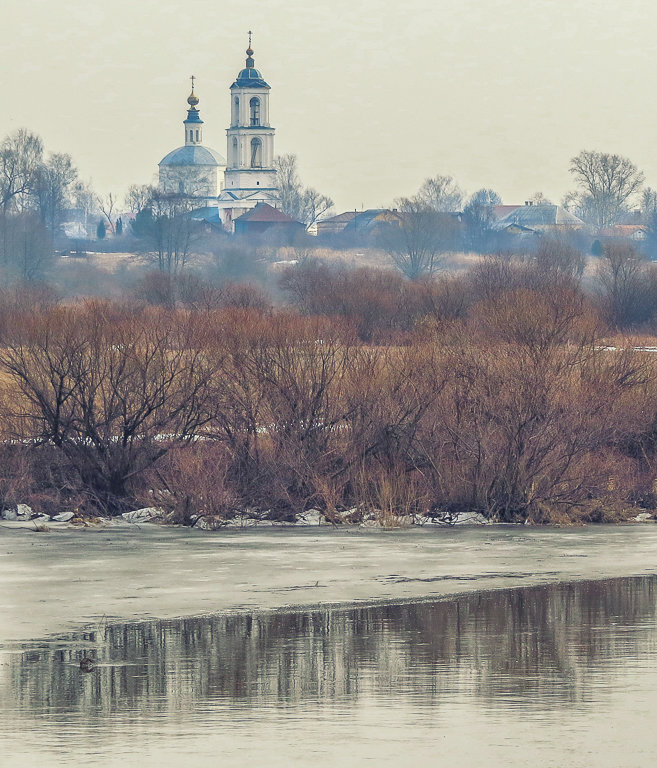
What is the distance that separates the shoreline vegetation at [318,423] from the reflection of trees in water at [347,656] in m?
5.57

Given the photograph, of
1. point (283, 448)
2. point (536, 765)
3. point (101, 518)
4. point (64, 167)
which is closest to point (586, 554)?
point (283, 448)

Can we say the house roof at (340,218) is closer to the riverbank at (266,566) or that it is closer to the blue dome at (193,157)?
the blue dome at (193,157)

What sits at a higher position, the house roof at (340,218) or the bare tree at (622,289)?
the house roof at (340,218)

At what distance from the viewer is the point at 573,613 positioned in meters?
12.0

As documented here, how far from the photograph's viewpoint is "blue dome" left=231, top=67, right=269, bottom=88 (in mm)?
171875

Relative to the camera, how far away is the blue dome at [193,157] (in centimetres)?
19075

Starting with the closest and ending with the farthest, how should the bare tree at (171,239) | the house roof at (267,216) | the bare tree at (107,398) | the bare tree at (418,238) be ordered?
the bare tree at (107,398) < the bare tree at (171,239) < the bare tree at (418,238) < the house roof at (267,216)

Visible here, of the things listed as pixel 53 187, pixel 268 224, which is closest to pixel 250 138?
pixel 268 224

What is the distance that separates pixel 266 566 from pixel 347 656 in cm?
386

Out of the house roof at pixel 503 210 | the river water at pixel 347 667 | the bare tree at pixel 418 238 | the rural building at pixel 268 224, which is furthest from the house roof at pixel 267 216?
the river water at pixel 347 667

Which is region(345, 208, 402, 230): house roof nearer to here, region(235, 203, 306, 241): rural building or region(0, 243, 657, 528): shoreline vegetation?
region(235, 203, 306, 241): rural building

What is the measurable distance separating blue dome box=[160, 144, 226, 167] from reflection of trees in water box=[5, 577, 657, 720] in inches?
7044

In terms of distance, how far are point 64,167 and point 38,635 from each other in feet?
332

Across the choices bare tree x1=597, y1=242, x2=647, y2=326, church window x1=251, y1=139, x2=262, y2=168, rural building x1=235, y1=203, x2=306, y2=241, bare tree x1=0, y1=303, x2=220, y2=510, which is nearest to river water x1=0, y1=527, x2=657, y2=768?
bare tree x1=0, y1=303, x2=220, y2=510
